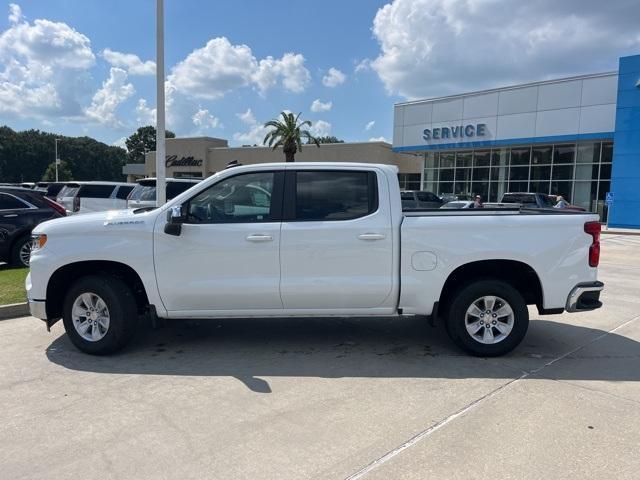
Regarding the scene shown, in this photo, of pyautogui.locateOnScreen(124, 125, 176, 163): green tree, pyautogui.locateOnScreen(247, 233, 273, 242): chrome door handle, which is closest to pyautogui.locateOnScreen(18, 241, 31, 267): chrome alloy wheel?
pyautogui.locateOnScreen(247, 233, 273, 242): chrome door handle

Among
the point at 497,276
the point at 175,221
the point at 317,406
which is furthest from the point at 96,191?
the point at 317,406

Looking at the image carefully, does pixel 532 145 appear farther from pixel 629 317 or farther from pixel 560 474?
pixel 560 474

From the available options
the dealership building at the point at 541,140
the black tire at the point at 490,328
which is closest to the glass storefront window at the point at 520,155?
the dealership building at the point at 541,140

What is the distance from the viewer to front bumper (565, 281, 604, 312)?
17.4 ft

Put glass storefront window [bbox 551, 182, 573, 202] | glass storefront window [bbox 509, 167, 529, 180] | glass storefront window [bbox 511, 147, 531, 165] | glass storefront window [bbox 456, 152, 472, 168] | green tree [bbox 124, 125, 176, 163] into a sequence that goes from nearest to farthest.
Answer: glass storefront window [bbox 551, 182, 573, 202] < glass storefront window [bbox 511, 147, 531, 165] < glass storefront window [bbox 509, 167, 529, 180] < glass storefront window [bbox 456, 152, 472, 168] < green tree [bbox 124, 125, 176, 163]

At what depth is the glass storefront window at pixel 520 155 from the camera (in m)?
32.9

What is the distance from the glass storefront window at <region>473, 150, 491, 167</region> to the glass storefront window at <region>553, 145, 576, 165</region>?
4.21 meters

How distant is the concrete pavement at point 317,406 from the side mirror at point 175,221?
4.26 feet

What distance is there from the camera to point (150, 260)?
17.1ft

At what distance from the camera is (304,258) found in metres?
5.21

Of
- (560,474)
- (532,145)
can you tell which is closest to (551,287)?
(560,474)

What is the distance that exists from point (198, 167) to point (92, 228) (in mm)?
55876

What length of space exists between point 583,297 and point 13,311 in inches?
271

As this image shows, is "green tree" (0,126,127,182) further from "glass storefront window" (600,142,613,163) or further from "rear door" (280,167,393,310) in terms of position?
"rear door" (280,167,393,310)
